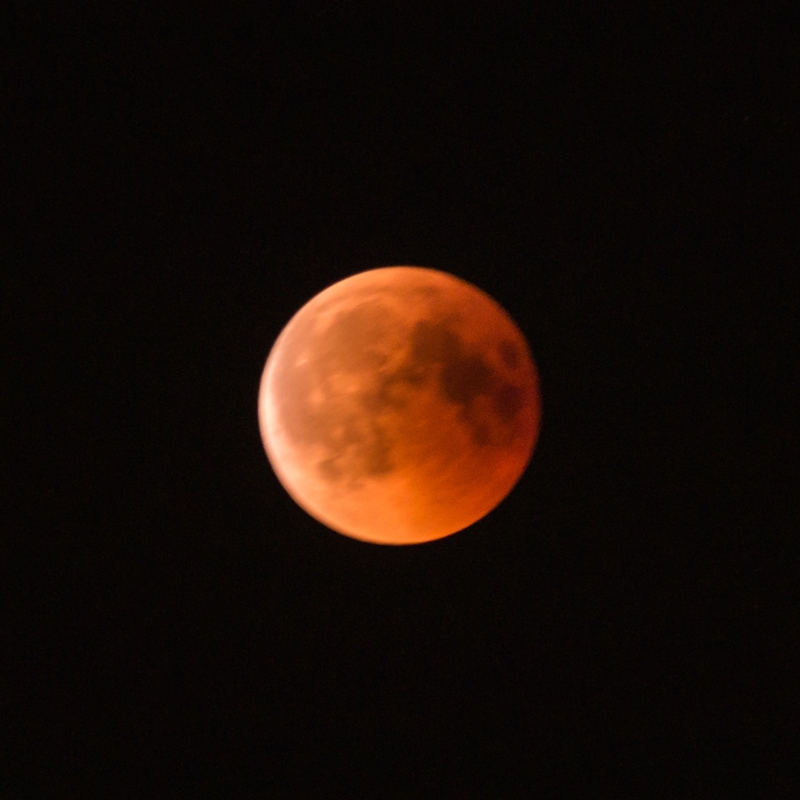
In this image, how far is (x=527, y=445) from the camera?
3379mm

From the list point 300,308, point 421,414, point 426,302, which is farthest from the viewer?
point 300,308

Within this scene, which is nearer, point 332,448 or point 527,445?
point 332,448

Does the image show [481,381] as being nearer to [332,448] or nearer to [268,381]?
[332,448]

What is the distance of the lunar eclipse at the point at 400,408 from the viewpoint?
3014 mm

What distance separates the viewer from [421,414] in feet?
9.83

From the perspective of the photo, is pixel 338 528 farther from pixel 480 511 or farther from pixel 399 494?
pixel 480 511

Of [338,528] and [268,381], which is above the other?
[268,381]

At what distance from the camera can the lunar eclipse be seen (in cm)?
301

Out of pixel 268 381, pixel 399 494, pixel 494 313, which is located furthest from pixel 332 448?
pixel 494 313

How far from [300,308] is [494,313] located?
1.01 m

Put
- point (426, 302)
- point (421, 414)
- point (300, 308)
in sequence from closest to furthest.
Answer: point (421, 414)
point (426, 302)
point (300, 308)

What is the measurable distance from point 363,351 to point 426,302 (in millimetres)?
414

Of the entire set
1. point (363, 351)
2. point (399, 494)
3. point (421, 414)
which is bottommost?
point (399, 494)

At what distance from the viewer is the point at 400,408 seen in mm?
2988
